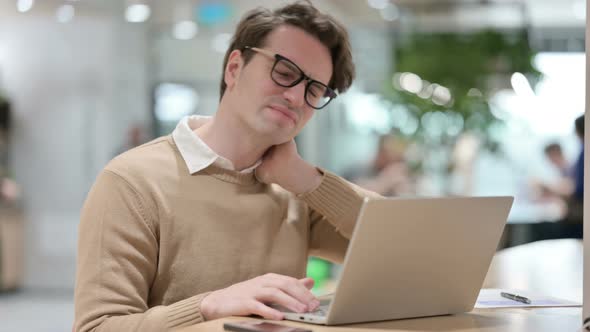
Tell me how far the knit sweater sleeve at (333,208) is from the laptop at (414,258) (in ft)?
1.78

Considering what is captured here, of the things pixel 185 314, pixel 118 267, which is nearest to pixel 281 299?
pixel 185 314

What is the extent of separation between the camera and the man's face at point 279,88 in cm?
190

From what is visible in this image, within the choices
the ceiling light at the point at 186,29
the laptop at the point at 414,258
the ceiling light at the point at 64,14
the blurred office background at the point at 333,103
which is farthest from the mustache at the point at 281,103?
the ceiling light at the point at 186,29

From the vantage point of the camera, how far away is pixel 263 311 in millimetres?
1412

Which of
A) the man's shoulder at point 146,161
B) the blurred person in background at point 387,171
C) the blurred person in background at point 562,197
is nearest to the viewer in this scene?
the man's shoulder at point 146,161

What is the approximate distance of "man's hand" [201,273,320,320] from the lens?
1.43m

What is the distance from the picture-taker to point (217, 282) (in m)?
1.85

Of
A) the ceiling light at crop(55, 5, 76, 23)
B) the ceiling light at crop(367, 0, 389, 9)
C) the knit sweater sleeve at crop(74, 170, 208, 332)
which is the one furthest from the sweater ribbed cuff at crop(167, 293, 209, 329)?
the ceiling light at crop(367, 0, 389, 9)

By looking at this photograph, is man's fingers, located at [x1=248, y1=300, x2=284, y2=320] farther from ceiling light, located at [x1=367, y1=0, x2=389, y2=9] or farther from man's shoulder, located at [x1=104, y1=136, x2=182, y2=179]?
ceiling light, located at [x1=367, y1=0, x2=389, y2=9]

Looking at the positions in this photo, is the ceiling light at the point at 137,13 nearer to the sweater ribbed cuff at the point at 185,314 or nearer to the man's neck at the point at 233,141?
the man's neck at the point at 233,141

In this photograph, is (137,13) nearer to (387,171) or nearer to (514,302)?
(387,171)

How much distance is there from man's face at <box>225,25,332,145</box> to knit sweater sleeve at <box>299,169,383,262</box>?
6.3 inches

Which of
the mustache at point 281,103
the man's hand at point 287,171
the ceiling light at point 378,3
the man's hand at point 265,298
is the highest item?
the ceiling light at point 378,3

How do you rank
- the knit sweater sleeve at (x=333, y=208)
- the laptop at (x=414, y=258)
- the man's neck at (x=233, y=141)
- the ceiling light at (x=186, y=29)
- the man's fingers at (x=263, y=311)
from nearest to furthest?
the laptop at (x=414, y=258) < the man's fingers at (x=263, y=311) < the man's neck at (x=233, y=141) < the knit sweater sleeve at (x=333, y=208) < the ceiling light at (x=186, y=29)
